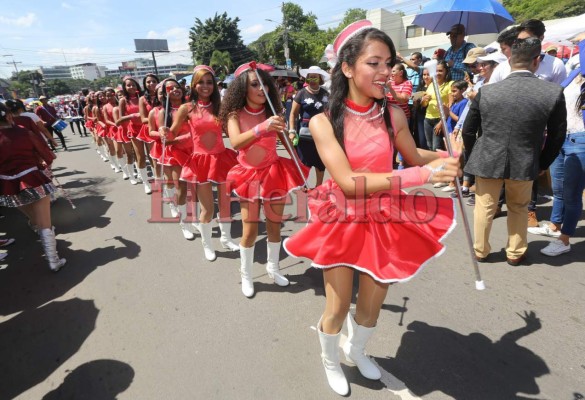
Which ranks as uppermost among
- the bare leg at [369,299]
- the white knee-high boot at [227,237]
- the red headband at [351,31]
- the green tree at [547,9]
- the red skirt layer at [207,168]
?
the green tree at [547,9]

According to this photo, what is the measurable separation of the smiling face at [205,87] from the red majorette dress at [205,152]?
0.40 ft

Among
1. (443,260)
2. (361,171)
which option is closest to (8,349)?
(361,171)

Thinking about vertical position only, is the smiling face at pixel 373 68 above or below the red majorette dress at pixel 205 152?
above

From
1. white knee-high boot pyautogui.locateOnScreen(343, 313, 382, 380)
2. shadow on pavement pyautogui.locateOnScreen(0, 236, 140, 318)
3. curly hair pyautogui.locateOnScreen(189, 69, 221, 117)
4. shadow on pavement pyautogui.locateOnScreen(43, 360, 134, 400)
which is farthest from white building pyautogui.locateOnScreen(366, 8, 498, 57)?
shadow on pavement pyautogui.locateOnScreen(43, 360, 134, 400)

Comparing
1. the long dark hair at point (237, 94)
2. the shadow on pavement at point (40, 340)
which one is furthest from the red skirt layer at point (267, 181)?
the shadow on pavement at point (40, 340)

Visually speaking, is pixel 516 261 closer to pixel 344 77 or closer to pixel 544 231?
pixel 544 231

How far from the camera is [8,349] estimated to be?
2.78 meters

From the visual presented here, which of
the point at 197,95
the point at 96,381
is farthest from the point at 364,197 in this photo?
the point at 197,95

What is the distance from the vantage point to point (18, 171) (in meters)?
3.71

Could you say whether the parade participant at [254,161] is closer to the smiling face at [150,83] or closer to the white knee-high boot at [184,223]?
the white knee-high boot at [184,223]

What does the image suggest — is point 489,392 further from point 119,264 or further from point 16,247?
point 16,247

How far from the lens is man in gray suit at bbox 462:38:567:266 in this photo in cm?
288

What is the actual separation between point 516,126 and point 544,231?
1805 mm

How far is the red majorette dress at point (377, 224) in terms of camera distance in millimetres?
1768
